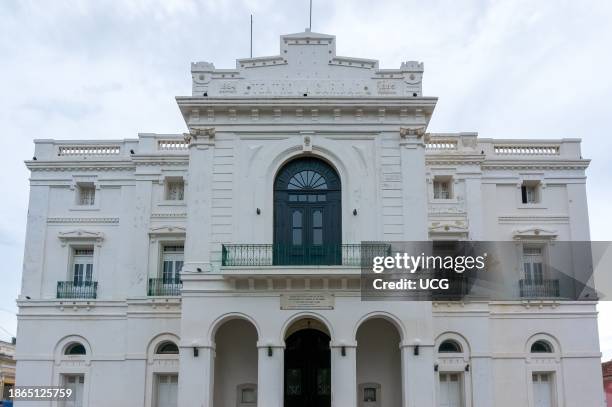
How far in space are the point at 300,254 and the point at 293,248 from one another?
0.97 ft

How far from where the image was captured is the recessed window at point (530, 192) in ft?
88.8

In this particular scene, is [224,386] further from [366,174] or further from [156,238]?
[366,174]

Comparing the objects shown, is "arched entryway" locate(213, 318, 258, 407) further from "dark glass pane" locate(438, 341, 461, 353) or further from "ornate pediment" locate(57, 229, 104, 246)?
"dark glass pane" locate(438, 341, 461, 353)

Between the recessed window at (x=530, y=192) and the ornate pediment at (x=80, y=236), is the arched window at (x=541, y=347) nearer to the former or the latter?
the recessed window at (x=530, y=192)

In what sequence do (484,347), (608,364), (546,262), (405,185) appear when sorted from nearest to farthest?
1. (405,185)
2. (484,347)
3. (546,262)
4. (608,364)

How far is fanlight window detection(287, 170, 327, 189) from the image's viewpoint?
76.0 ft

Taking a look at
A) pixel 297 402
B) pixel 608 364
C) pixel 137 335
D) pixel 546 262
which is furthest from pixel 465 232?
pixel 608 364

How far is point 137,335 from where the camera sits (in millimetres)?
25391

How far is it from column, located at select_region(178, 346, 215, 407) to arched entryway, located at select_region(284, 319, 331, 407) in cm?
313

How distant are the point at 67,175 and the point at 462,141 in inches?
587

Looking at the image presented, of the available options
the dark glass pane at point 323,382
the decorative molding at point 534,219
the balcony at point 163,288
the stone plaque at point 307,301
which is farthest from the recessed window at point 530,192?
the balcony at point 163,288

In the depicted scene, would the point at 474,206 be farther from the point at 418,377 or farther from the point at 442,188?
the point at 418,377

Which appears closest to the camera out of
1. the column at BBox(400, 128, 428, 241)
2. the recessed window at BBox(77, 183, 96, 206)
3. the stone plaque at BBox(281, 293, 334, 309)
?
the stone plaque at BBox(281, 293, 334, 309)

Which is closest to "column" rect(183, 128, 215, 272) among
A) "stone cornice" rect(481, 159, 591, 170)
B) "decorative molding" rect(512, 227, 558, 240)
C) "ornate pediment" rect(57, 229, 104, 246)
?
"ornate pediment" rect(57, 229, 104, 246)
